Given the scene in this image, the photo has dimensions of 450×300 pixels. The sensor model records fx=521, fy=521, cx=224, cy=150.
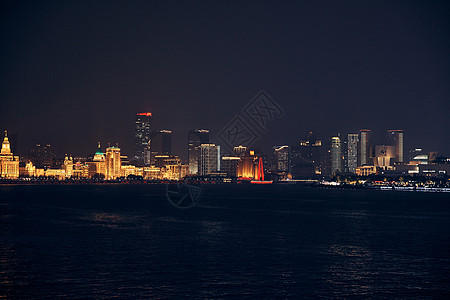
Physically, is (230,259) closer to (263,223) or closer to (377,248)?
(377,248)

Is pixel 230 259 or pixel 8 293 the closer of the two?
pixel 8 293

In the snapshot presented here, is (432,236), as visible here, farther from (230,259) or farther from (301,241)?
(230,259)

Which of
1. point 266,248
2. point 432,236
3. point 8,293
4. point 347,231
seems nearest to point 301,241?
point 266,248

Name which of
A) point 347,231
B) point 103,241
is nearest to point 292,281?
point 103,241

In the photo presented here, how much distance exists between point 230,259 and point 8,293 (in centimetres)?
1645

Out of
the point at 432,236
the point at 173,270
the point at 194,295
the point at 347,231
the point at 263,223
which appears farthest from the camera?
the point at 263,223

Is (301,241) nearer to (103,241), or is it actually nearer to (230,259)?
(230,259)

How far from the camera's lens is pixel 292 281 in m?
31.9

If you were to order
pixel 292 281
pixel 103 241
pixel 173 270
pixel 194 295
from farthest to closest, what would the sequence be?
pixel 103 241 → pixel 173 270 → pixel 292 281 → pixel 194 295

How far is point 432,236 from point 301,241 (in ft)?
50.7

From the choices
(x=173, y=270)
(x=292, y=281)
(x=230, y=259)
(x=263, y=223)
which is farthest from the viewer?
(x=263, y=223)

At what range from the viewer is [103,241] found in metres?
48.5

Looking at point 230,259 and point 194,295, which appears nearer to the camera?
point 194,295

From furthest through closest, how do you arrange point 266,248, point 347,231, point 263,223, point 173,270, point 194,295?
point 263,223
point 347,231
point 266,248
point 173,270
point 194,295
